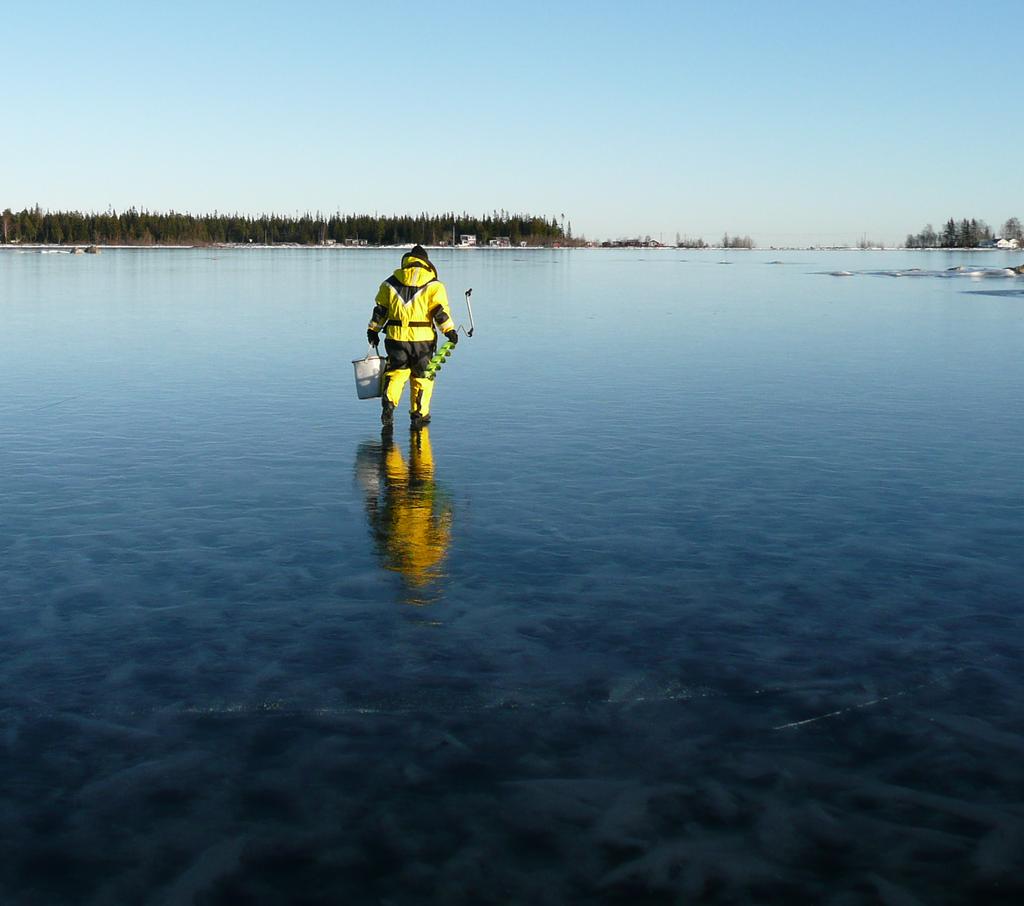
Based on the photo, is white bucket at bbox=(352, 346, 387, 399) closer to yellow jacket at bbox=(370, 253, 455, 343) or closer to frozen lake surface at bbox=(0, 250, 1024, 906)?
frozen lake surface at bbox=(0, 250, 1024, 906)

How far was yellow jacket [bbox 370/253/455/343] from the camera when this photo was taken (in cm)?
1341

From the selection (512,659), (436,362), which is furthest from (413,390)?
(512,659)

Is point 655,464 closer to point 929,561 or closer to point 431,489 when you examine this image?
point 431,489

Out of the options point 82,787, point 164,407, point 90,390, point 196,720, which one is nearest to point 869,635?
point 196,720

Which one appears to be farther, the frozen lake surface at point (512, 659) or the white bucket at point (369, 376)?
the white bucket at point (369, 376)

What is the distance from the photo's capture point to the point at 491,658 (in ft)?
19.6

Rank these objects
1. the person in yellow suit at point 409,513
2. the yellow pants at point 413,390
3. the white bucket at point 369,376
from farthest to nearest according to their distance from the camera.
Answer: the white bucket at point 369,376
the yellow pants at point 413,390
the person in yellow suit at point 409,513

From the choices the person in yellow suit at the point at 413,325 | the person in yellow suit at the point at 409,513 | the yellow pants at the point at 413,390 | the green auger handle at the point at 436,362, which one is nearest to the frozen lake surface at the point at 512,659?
the person in yellow suit at the point at 409,513

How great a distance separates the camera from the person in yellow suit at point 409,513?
301 inches

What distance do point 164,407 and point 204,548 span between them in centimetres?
765

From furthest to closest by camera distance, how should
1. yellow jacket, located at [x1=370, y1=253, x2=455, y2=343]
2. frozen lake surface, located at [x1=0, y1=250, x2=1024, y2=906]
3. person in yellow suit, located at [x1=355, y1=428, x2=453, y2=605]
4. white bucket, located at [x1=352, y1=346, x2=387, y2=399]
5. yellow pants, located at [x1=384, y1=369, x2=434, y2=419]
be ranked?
white bucket, located at [x1=352, y1=346, x2=387, y2=399]
yellow pants, located at [x1=384, y1=369, x2=434, y2=419]
yellow jacket, located at [x1=370, y1=253, x2=455, y2=343]
person in yellow suit, located at [x1=355, y1=428, x2=453, y2=605]
frozen lake surface, located at [x1=0, y1=250, x2=1024, y2=906]

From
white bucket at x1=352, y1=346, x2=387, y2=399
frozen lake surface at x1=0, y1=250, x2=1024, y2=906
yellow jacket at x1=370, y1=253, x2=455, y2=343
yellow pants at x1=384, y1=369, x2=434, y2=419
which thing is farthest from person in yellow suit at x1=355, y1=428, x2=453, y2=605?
white bucket at x1=352, y1=346, x2=387, y2=399

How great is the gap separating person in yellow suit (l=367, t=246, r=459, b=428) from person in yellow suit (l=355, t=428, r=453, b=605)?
0.93m

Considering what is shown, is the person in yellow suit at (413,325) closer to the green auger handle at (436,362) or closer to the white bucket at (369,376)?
the green auger handle at (436,362)
